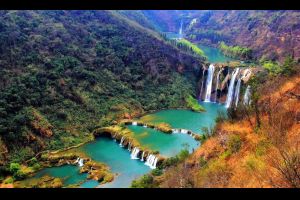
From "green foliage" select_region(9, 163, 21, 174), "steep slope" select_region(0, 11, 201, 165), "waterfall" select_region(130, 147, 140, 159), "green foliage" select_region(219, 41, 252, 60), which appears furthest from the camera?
"green foliage" select_region(219, 41, 252, 60)

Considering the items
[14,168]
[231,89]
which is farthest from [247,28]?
[14,168]

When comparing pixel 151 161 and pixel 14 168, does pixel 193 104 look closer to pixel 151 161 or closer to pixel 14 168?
pixel 151 161

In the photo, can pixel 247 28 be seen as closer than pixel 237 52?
No

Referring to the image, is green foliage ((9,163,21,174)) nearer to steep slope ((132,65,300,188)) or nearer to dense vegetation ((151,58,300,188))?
steep slope ((132,65,300,188))

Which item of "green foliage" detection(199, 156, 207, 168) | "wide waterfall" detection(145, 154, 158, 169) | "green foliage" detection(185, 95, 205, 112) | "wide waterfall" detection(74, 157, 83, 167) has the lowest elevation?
"wide waterfall" detection(74, 157, 83, 167)

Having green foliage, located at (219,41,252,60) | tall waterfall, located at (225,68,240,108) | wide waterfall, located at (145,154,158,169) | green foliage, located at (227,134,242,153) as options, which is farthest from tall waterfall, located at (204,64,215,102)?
green foliage, located at (227,134,242,153)
